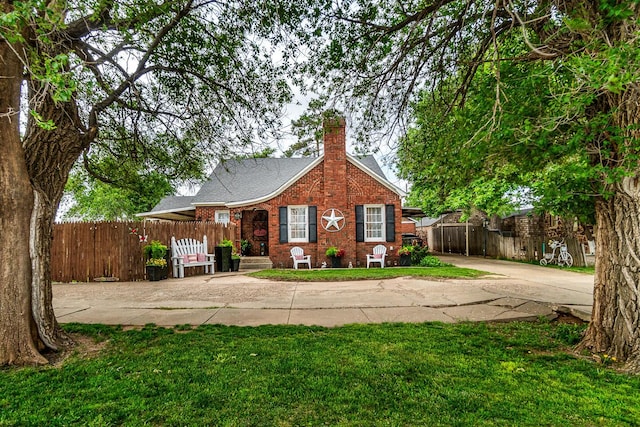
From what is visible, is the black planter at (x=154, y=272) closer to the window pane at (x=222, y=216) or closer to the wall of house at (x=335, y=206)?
the wall of house at (x=335, y=206)

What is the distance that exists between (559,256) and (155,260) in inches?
613

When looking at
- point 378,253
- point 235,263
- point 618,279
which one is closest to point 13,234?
point 618,279

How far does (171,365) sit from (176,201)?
1629cm

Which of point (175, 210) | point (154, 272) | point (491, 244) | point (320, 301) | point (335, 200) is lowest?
point (320, 301)

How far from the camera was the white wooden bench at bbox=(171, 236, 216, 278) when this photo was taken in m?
10.8

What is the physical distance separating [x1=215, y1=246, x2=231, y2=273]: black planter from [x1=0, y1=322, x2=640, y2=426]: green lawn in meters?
8.06

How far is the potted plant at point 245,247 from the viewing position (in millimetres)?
15261

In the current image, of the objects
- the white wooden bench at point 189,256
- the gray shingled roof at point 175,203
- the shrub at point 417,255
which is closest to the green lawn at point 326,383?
the white wooden bench at point 189,256

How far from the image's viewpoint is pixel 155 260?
9.88 m

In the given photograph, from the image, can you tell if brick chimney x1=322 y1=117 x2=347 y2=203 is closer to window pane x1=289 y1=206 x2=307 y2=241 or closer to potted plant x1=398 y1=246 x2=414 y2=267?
window pane x1=289 y1=206 x2=307 y2=241

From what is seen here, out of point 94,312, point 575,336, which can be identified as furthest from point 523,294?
point 94,312

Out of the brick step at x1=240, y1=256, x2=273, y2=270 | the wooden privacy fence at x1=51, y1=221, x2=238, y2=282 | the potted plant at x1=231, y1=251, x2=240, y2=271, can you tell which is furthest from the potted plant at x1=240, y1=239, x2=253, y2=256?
the wooden privacy fence at x1=51, y1=221, x2=238, y2=282

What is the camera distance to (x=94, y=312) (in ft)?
18.4

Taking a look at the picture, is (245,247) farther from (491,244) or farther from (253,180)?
(491,244)
